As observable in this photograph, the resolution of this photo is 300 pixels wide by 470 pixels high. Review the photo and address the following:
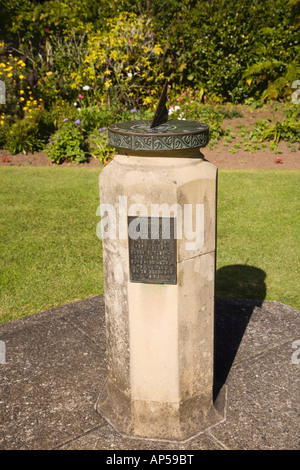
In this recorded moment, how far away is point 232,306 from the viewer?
4.99m

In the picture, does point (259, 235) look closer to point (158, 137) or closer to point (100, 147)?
point (158, 137)

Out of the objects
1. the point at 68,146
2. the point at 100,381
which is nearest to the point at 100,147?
the point at 68,146

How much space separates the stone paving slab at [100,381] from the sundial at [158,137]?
6.30 ft

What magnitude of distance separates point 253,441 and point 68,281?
3.09 metres

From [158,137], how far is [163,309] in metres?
1.10

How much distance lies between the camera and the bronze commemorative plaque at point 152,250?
2959 millimetres

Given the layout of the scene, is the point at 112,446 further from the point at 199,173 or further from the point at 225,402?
the point at 199,173

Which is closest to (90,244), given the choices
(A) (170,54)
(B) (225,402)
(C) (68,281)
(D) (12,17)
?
(C) (68,281)

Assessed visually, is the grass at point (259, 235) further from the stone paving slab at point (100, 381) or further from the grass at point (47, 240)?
the grass at point (47, 240)

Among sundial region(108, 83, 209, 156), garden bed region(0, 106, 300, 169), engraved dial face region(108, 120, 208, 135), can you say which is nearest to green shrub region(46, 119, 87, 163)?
garden bed region(0, 106, 300, 169)

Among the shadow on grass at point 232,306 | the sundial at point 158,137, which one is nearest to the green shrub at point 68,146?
the shadow on grass at point 232,306

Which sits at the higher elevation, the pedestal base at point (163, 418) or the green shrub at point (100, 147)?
the green shrub at point (100, 147)

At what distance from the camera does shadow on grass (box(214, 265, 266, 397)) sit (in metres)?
4.08

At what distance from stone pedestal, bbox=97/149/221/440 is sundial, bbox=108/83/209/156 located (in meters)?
0.11
